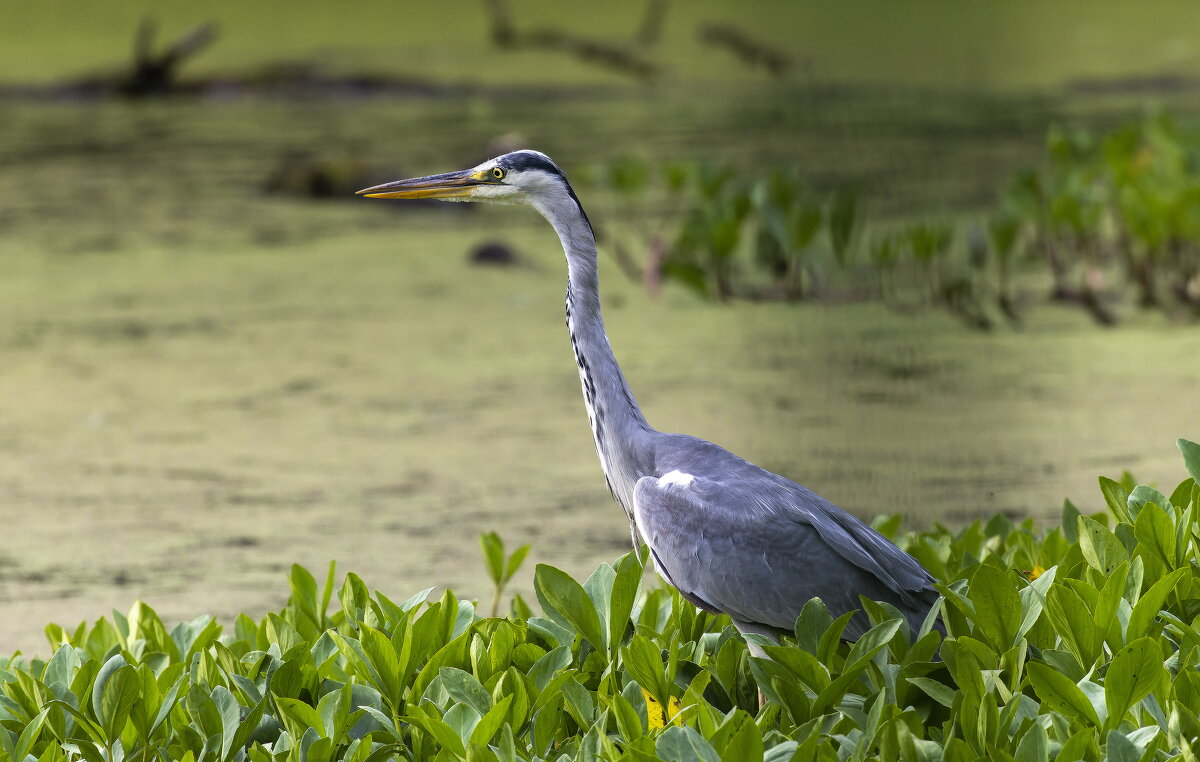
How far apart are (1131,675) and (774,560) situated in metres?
0.54

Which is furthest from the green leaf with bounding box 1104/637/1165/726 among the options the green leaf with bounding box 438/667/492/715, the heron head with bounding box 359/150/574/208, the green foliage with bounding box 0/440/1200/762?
the heron head with bounding box 359/150/574/208

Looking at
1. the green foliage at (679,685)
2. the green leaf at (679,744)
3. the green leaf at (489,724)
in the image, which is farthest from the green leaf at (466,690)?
the green leaf at (679,744)

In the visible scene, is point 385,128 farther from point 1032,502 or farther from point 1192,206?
point 1032,502

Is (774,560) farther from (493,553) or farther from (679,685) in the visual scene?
(493,553)

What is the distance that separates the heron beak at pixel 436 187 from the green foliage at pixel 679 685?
26.4 inches

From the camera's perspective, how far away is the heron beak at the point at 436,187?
238cm

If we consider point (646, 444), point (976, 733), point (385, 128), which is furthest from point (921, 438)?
point (385, 128)

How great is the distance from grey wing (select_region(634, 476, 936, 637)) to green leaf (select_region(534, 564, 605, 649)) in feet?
0.51

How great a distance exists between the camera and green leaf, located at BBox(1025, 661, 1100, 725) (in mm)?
1717

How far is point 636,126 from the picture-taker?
454 inches

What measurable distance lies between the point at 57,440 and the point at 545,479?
1.70 m

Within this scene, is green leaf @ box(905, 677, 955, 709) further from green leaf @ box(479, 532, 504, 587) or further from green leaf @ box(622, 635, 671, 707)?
green leaf @ box(479, 532, 504, 587)

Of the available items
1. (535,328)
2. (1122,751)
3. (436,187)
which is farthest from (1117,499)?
(535,328)

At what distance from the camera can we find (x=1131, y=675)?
1.70 meters
